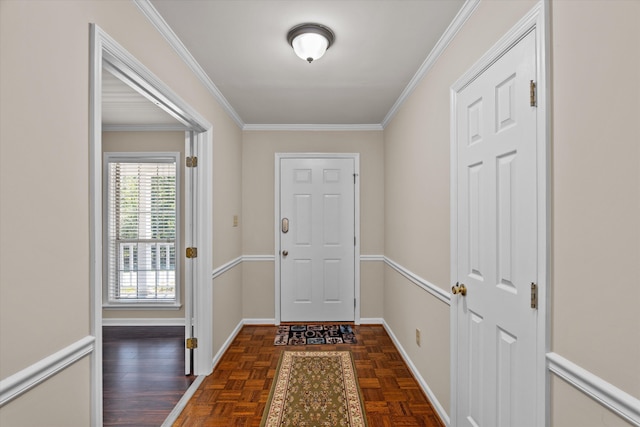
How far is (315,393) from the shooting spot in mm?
2496

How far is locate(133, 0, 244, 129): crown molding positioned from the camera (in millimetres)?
1783

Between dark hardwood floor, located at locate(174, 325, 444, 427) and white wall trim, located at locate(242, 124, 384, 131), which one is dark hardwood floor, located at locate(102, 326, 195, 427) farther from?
white wall trim, located at locate(242, 124, 384, 131)

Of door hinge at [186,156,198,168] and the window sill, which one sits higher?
door hinge at [186,156,198,168]

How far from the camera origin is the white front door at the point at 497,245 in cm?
131

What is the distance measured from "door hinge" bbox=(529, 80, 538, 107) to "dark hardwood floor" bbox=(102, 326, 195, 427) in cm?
266

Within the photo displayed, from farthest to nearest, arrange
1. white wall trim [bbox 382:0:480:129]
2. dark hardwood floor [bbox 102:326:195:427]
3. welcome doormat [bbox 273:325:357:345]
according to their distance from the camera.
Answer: welcome doormat [bbox 273:325:357:345], dark hardwood floor [bbox 102:326:195:427], white wall trim [bbox 382:0:480:129]

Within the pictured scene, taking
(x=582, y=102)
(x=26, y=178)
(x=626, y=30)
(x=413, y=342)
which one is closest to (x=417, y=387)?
(x=413, y=342)

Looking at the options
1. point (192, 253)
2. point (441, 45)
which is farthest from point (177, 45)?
point (441, 45)

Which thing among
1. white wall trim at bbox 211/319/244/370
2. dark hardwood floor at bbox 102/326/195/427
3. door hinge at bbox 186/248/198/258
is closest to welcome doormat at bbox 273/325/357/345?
white wall trim at bbox 211/319/244/370

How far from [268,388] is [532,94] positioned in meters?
2.52

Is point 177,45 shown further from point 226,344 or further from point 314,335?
point 314,335

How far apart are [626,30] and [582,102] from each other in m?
0.20

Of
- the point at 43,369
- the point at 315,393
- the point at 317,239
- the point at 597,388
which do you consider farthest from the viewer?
the point at 317,239

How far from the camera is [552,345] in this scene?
1.19m
